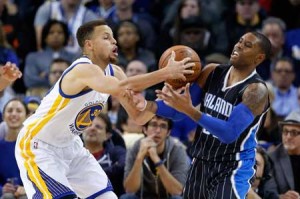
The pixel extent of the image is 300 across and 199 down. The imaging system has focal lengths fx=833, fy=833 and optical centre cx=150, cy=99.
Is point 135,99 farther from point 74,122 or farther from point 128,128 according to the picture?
point 128,128

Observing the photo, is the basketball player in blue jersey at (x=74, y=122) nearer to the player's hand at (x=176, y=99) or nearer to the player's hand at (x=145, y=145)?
the player's hand at (x=176, y=99)

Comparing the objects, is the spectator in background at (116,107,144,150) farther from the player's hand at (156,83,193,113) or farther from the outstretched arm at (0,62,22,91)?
the player's hand at (156,83,193,113)

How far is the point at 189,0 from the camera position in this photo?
13250 mm

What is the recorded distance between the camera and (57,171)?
743 cm

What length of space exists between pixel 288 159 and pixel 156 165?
159 centimetres

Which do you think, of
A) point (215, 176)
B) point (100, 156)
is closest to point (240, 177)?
point (215, 176)

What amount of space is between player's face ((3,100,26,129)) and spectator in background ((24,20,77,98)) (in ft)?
6.91

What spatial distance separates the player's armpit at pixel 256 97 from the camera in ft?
24.4

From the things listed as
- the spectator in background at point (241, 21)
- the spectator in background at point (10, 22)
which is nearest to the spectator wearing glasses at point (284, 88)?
the spectator in background at point (241, 21)

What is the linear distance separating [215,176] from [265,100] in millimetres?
845

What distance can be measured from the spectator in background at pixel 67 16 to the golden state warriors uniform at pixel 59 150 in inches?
214

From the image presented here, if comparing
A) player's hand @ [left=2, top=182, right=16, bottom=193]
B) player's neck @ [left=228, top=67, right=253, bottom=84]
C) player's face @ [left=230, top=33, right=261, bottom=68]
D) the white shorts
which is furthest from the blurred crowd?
player's face @ [left=230, top=33, right=261, bottom=68]

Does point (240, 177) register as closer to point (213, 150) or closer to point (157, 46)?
point (213, 150)

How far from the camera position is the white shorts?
7359 mm
